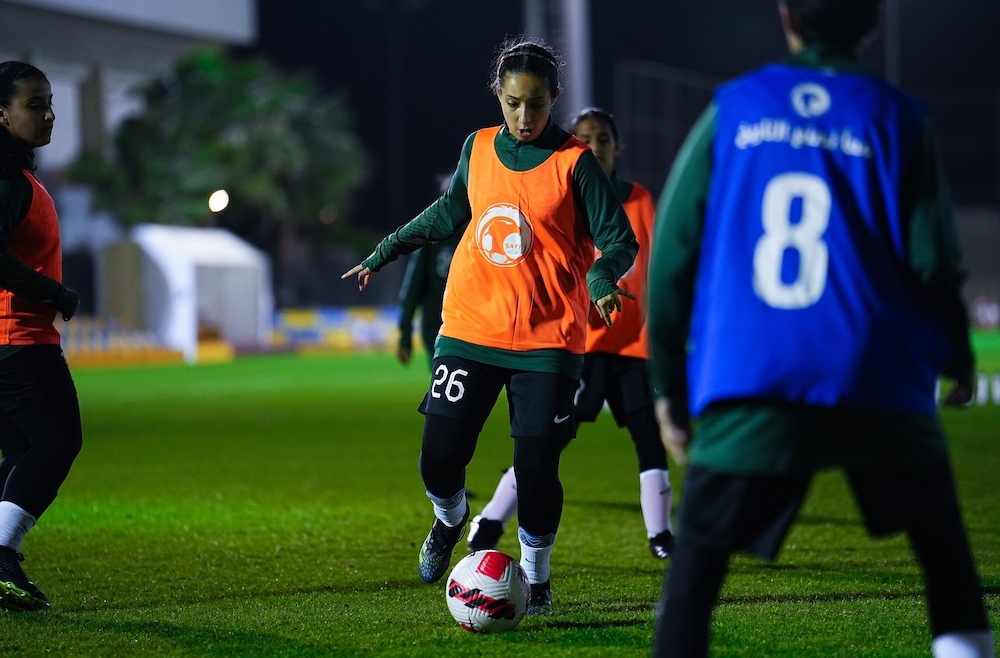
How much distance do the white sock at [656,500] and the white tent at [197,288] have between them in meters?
32.6

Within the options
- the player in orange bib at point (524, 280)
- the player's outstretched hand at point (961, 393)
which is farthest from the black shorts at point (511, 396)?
the player's outstretched hand at point (961, 393)

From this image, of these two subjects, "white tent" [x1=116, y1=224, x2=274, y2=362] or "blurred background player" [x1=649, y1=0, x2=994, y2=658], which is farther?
"white tent" [x1=116, y1=224, x2=274, y2=362]

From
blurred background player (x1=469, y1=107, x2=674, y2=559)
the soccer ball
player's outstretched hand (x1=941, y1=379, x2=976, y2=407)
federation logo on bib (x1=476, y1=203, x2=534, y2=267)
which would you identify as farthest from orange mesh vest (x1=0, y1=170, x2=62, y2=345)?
player's outstretched hand (x1=941, y1=379, x2=976, y2=407)

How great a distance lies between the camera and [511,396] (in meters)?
5.38

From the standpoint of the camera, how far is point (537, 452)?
5.32 meters

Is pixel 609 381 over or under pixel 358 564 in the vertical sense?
over

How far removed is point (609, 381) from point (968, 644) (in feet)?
14.4

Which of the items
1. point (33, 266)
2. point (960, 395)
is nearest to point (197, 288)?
point (33, 266)

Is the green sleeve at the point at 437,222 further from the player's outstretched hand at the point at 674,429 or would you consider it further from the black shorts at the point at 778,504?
the black shorts at the point at 778,504

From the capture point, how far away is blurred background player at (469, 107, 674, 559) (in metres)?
7.31

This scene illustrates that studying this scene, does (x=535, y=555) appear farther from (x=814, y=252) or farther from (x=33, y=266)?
(x=814, y=252)

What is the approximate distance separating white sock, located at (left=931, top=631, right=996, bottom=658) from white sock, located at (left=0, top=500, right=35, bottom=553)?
3914 mm

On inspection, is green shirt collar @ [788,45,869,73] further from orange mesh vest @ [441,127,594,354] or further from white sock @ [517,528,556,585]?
white sock @ [517,528,556,585]

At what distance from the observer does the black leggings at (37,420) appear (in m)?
5.66
